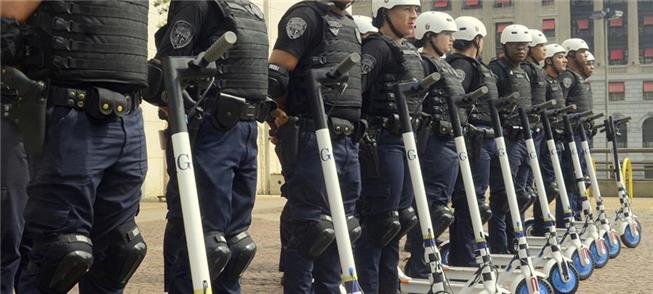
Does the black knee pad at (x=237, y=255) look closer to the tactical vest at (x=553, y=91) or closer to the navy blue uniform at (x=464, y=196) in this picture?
the navy blue uniform at (x=464, y=196)

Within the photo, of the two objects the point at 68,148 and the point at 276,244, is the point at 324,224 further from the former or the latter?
the point at 276,244

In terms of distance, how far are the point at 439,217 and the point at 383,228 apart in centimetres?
110

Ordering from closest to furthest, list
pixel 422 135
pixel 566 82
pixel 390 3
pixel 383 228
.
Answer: pixel 383 228
pixel 390 3
pixel 422 135
pixel 566 82

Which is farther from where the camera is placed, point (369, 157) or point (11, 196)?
point (369, 157)

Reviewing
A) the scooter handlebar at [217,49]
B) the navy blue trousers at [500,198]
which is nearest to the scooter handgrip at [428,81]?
the scooter handlebar at [217,49]

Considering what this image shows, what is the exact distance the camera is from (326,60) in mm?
5824

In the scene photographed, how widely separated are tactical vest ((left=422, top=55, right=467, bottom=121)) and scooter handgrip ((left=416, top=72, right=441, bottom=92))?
172cm

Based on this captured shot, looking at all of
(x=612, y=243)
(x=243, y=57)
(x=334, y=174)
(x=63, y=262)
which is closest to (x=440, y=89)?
(x=243, y=57)

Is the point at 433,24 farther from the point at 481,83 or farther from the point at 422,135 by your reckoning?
the point at 422,135

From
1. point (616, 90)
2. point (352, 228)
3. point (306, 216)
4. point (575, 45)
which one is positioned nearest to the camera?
point (306, 216)

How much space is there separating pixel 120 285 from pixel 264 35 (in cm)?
168

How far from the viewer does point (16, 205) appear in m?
4.02

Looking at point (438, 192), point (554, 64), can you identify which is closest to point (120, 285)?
point (438, 192)

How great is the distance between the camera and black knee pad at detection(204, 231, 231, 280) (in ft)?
15.3
